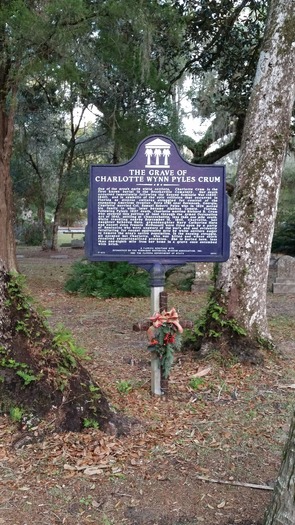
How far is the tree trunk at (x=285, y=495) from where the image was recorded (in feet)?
8.54

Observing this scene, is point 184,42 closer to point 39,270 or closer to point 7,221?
point 7,221

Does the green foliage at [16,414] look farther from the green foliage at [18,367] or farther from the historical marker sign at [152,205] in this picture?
the historical marker sign at [152,205]

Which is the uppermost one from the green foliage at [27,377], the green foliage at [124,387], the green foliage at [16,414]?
the green foliage at [27,377]

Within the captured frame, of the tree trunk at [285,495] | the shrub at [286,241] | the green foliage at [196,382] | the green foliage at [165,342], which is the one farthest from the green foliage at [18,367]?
the shrub at [286,241]

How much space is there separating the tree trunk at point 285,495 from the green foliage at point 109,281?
375 inches

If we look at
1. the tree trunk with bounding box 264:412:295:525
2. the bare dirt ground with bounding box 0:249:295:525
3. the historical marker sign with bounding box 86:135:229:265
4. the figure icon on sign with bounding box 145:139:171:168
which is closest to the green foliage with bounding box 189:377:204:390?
the bare dirt ground with bounding box 0:249:295:525

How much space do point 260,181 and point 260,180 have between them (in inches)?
0.4

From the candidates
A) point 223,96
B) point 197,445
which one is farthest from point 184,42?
point 197,445

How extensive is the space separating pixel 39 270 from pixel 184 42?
9.14m

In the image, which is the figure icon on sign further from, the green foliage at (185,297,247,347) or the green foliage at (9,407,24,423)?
the green foliage at (9,407,24,423)

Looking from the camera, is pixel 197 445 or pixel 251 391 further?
pixel 251 391

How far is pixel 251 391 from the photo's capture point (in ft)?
18.3

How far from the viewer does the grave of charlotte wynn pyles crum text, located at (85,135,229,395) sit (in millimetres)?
5176

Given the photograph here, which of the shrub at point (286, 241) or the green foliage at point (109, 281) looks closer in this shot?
the green foliage at point (109, 281)
